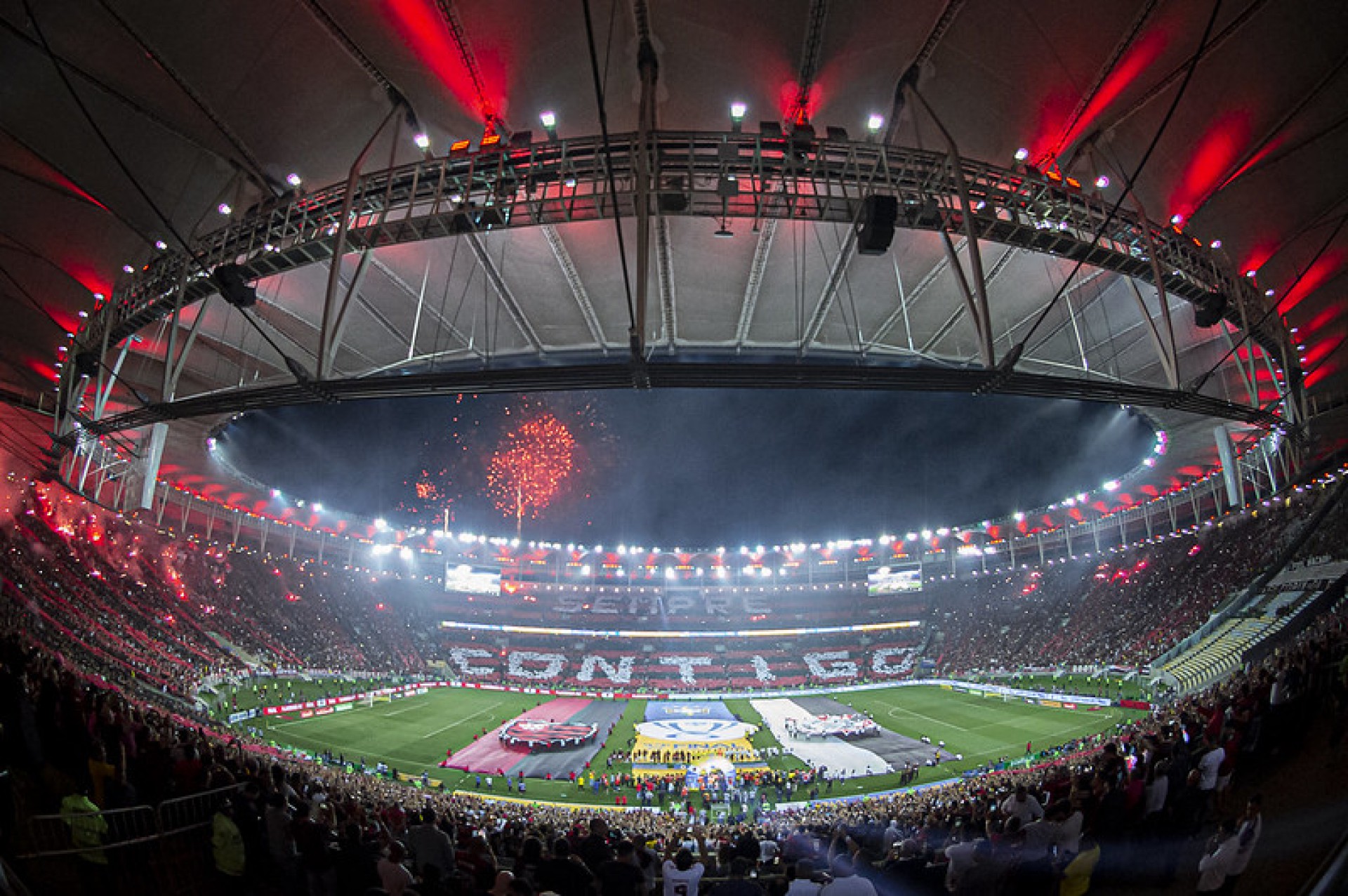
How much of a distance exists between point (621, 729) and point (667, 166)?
3556 centimetres

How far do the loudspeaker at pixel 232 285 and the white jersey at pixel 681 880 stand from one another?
38.4ft

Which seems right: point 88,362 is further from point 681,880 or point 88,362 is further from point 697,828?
point 681,880

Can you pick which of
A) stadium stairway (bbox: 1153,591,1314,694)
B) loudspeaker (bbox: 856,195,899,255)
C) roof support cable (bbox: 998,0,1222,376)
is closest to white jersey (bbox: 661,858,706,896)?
roof support cable (bbox: 998,0,1222,376)

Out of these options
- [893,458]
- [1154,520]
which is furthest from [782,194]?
[1154,520]

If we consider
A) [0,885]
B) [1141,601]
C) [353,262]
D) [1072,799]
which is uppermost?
[353,262]

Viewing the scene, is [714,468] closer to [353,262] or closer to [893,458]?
[893,458]

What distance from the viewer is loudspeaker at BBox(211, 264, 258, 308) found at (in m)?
11.6

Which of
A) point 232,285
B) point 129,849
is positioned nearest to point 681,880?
point 129,849

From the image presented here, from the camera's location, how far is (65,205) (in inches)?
579

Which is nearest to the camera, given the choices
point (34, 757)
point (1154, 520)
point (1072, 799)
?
point (1072, 799)

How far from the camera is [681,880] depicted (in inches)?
239

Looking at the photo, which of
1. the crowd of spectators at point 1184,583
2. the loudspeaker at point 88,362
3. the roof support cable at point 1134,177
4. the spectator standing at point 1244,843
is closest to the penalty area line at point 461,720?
the loudspeaker at point 88,362

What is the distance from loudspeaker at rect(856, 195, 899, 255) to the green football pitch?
22.5 m

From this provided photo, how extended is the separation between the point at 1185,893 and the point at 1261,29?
1395cm
